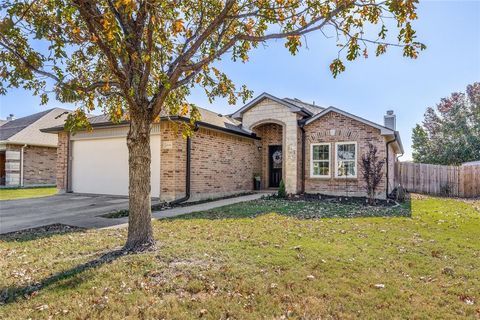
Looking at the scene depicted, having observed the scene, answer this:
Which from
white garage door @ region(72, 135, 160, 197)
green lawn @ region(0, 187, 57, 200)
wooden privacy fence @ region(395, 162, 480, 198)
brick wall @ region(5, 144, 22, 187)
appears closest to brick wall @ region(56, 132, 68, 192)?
white garage door @ region(72, 135, 160, 197)

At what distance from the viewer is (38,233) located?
7.33 metres

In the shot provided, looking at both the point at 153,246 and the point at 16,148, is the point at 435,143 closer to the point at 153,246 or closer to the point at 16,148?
the point at 153,246

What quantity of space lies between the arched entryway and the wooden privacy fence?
7297 mm

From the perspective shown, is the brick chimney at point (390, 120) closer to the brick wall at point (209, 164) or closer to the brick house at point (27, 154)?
the brick wall at point (209, 164)

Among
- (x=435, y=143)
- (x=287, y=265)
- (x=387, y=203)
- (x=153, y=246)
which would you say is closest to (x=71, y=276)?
(x=153, y=246)

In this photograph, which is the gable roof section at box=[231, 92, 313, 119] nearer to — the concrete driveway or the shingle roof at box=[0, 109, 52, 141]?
the concrete driveway

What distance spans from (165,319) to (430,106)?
1319 inches

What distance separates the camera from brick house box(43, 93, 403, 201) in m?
13.6

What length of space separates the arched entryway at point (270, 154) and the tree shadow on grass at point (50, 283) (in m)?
13.3

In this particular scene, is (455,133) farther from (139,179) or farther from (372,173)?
(139,179)

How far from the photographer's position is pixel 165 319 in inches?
130

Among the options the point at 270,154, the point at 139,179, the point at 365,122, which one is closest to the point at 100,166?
the point at 270,154

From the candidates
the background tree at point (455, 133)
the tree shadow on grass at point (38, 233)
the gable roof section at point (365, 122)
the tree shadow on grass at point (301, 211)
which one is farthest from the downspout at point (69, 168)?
the background tree at point (455, 133)

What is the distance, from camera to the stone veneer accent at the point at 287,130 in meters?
15.4
